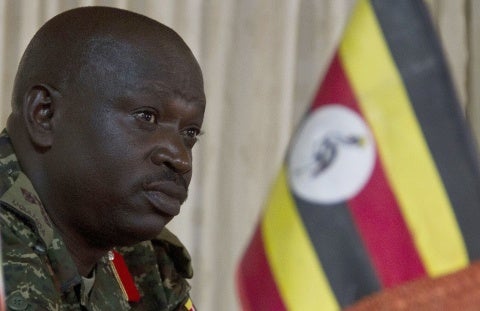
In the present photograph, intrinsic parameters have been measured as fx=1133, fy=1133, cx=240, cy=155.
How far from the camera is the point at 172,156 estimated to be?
149 cm

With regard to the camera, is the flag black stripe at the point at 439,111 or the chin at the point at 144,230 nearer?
the flag black stripe at the point at 439,111

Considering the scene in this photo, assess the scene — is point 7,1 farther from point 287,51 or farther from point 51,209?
point 51,209

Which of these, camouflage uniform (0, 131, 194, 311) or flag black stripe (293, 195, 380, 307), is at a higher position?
flag black stripe (293, 195, 380, 307)

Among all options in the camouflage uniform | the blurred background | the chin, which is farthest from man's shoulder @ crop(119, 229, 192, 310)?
the blurred background

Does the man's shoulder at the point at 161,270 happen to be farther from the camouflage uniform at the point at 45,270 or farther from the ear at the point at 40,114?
the ear at the point at 40,114

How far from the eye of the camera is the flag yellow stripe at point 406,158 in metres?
0.93

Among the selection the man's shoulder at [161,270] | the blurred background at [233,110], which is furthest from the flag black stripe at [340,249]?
the blurred background at [233,110]

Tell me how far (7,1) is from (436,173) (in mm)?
1788

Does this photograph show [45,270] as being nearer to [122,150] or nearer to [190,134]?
[122,150]

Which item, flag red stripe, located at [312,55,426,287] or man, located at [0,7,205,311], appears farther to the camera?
man, located at [0,7,205,311]

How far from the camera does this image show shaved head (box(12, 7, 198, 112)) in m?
1.53

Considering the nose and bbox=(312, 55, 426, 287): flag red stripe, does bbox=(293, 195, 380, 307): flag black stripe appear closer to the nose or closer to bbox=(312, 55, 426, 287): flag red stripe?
bbox=(312, 55, 426, 287): flag red stripe

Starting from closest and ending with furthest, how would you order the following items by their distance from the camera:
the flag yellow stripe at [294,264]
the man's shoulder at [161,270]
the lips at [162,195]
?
the flag yellow stripe at [294,264]
the lips at [162,195]
the man's shoulder at [161,270]

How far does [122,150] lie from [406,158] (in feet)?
2.08
